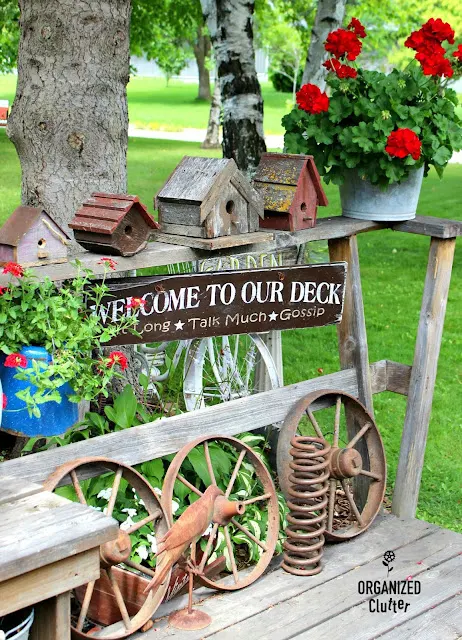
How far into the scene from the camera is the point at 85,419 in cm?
336

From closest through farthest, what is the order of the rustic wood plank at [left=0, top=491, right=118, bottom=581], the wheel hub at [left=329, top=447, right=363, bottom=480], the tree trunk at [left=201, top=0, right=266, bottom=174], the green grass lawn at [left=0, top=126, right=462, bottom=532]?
the rustic wood plank at [left=0, top=491, right=118, bottom=581]
the wheel hub at [left=329, top=447, right=363, bottom=480]
the green grass lawn at [left=0, top=126, right=462, bottom=532]
the tree trunk at [left=201, top=0, right=266, bottom=174]

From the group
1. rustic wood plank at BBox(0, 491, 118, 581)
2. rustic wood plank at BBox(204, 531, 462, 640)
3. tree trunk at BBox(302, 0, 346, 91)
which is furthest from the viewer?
tree trunk at BBox(302, 0, 346, 91)

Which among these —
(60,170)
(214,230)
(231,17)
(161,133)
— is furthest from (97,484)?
(161,133)

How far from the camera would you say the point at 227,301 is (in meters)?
3.22

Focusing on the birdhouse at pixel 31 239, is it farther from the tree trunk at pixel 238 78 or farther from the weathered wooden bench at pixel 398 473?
the tree trunk at pixel 238 78

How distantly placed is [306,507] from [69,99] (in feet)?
6.20

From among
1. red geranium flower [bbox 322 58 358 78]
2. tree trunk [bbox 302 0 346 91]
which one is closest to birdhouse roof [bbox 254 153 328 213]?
red geranium flower [bbox 322 58 358 78]

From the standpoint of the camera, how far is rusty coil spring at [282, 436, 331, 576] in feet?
10.4

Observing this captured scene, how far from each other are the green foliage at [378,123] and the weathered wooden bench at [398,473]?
27 centimetres

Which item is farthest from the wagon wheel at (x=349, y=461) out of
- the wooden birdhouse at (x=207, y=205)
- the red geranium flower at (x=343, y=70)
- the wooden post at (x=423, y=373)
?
the red geranium flower at (x=343, y=70)

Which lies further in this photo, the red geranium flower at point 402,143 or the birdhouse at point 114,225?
the red geranium flower at point 402,143

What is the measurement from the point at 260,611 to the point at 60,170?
1960 mm

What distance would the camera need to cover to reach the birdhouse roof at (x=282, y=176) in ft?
10.9

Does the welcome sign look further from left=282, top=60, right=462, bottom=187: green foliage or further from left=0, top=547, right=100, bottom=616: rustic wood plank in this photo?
left=0, top=547, right=100, bottom=616: rustic wood plank
